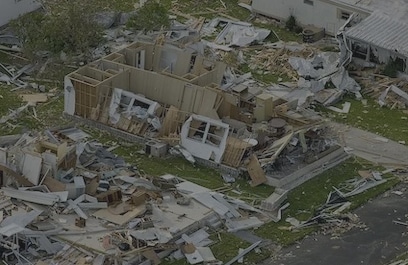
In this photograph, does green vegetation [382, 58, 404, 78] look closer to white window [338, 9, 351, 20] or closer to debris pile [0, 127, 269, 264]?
white window [338, 9, 351, 20]

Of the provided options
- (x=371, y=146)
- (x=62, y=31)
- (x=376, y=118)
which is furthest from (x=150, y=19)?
(x=371, y=146)

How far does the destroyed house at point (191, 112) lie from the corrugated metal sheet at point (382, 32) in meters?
4.58

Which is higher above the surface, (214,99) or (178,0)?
(214,99)

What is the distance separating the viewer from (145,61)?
3603 centimetres

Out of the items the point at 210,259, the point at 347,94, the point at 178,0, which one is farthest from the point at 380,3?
the point at 210,259

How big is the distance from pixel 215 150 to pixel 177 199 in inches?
105

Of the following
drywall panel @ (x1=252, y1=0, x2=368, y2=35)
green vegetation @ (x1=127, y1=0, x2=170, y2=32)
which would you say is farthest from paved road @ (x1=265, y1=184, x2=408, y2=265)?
green vegetation @ (x1=127, y1=0, x2=170, y2=32)

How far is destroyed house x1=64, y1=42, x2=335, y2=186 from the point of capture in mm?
32062

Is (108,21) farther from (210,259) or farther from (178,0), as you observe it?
(210,259)

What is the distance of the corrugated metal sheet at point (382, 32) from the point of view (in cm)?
3762

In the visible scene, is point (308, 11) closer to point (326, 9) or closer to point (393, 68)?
point (326, 9)

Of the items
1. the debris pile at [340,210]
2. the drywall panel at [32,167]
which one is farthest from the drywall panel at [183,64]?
the drywall panel at [32,167]

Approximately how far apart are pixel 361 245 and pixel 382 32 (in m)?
11.3

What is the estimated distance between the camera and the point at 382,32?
38219 millimetres
